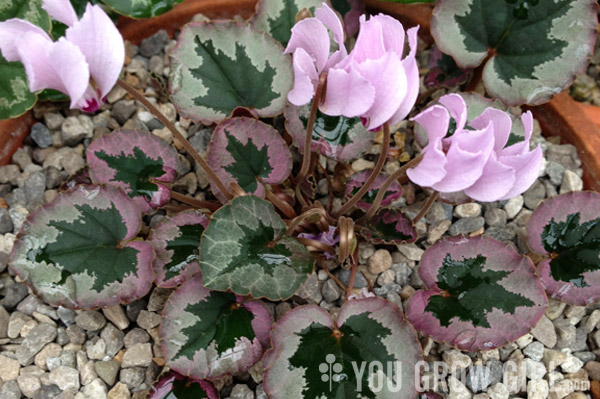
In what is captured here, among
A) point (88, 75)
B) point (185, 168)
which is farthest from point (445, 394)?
point (88, 75)

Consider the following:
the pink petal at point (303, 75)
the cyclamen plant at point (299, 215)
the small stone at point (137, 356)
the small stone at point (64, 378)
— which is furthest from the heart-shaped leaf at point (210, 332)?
the pink petal at point (303, 75)

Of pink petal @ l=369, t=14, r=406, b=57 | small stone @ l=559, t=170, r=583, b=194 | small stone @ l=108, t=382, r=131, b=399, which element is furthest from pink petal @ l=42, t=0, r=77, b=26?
small stone @ l=559, t=170, r=583, b=194

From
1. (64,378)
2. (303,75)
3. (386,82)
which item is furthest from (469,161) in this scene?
(64,378)

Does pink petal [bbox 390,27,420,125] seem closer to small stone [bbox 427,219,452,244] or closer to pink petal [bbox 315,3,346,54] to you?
pink petal [bbox 315,3,346,54]

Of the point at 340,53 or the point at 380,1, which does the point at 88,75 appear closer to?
the point at 340,53

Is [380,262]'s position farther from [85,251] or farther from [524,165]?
[85,251]
